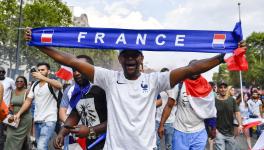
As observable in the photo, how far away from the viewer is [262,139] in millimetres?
3652

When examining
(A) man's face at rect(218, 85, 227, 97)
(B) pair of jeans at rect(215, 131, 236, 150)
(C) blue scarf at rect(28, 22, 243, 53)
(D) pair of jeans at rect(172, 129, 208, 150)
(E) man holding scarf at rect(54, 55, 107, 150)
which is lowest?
(B) pair of jeans at rect(215, 131, 236, 150)

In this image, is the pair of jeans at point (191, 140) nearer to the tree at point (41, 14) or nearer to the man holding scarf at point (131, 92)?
the man holding scarf at point (131, 92)

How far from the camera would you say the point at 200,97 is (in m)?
5.77

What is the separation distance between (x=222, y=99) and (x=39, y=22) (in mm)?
24857

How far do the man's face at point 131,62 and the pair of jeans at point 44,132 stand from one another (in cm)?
398

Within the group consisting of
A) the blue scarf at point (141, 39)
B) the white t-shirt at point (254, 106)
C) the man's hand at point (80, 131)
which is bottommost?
the white t-shirt at point (254, 106)

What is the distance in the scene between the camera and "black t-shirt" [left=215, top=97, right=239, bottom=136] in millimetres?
7020

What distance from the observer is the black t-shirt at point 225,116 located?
7.02m

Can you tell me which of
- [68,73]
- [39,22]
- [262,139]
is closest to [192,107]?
[262,139]

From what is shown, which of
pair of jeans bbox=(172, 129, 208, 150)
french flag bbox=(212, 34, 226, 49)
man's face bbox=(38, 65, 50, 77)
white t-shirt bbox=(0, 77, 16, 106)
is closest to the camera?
french flag bbox=(212, 34, 226, 49)

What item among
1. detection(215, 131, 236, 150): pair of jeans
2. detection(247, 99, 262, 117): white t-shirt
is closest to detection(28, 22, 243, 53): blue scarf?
detection(215, 131, 236, 150): pair of jeans

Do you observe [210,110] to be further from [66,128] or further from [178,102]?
[66,128]

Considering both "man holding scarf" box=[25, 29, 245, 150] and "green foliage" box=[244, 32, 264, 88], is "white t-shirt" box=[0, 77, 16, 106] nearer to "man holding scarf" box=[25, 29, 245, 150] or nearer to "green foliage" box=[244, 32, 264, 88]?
"man holding scarf" box=[25, 29, 245, 150]

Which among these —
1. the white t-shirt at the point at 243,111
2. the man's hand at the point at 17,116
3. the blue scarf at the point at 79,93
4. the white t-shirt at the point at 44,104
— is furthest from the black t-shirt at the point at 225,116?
the white t-shirt at the point at 243,111
